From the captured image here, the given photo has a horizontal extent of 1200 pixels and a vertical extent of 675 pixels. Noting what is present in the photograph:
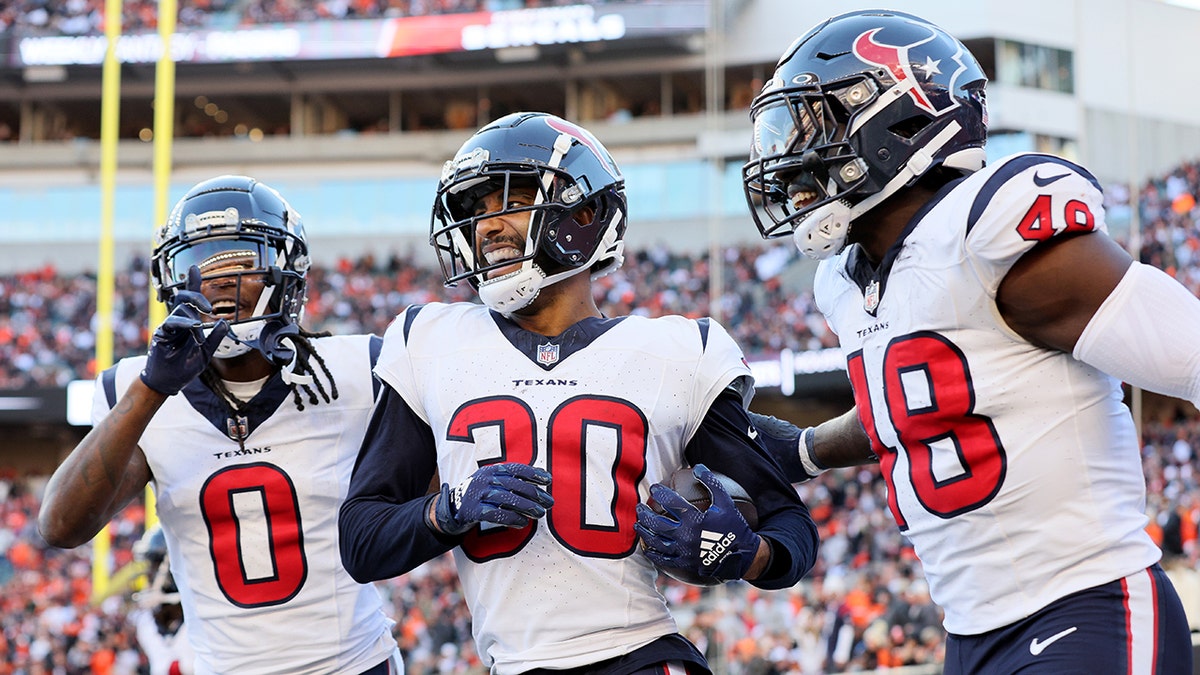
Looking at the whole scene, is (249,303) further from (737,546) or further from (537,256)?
(737,546)

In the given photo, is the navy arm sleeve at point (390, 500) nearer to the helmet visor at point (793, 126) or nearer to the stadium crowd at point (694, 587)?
the helmet visor at point (793, 126)

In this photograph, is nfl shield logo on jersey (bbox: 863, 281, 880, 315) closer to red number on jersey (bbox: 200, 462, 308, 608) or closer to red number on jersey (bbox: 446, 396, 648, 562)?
red number on jersey (bbox: 446, 396, 648, 562)

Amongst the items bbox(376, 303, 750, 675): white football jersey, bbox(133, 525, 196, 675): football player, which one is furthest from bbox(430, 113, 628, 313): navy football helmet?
bbox(133, 525, 196, 675): football player

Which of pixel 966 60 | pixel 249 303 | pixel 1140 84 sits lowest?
pixel 249 303

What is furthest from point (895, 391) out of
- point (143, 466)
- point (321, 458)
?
point (143, 466)

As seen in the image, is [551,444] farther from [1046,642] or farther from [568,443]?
[1046,642]

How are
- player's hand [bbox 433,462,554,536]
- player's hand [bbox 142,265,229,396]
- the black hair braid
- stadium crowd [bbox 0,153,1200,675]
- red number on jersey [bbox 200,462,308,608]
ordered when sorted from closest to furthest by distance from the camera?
player's hand [bbox 433,462,554,536], player's hand [bbox 142,265,229,396], red number on jersey [bbox 200,462,308,608], the black hair braid, stadium crowd [bbox 0,153,1200,675]

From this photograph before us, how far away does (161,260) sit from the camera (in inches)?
127

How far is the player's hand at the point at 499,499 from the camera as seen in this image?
7.13ft

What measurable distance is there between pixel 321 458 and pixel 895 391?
1540mm


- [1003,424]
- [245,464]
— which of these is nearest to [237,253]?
[245,464]

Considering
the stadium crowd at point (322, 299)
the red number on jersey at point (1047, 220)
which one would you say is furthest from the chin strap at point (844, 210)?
the stadium crowd at point (322, 299)

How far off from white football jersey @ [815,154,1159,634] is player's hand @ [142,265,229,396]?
155cm

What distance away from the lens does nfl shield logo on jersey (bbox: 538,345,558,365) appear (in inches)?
96.3
